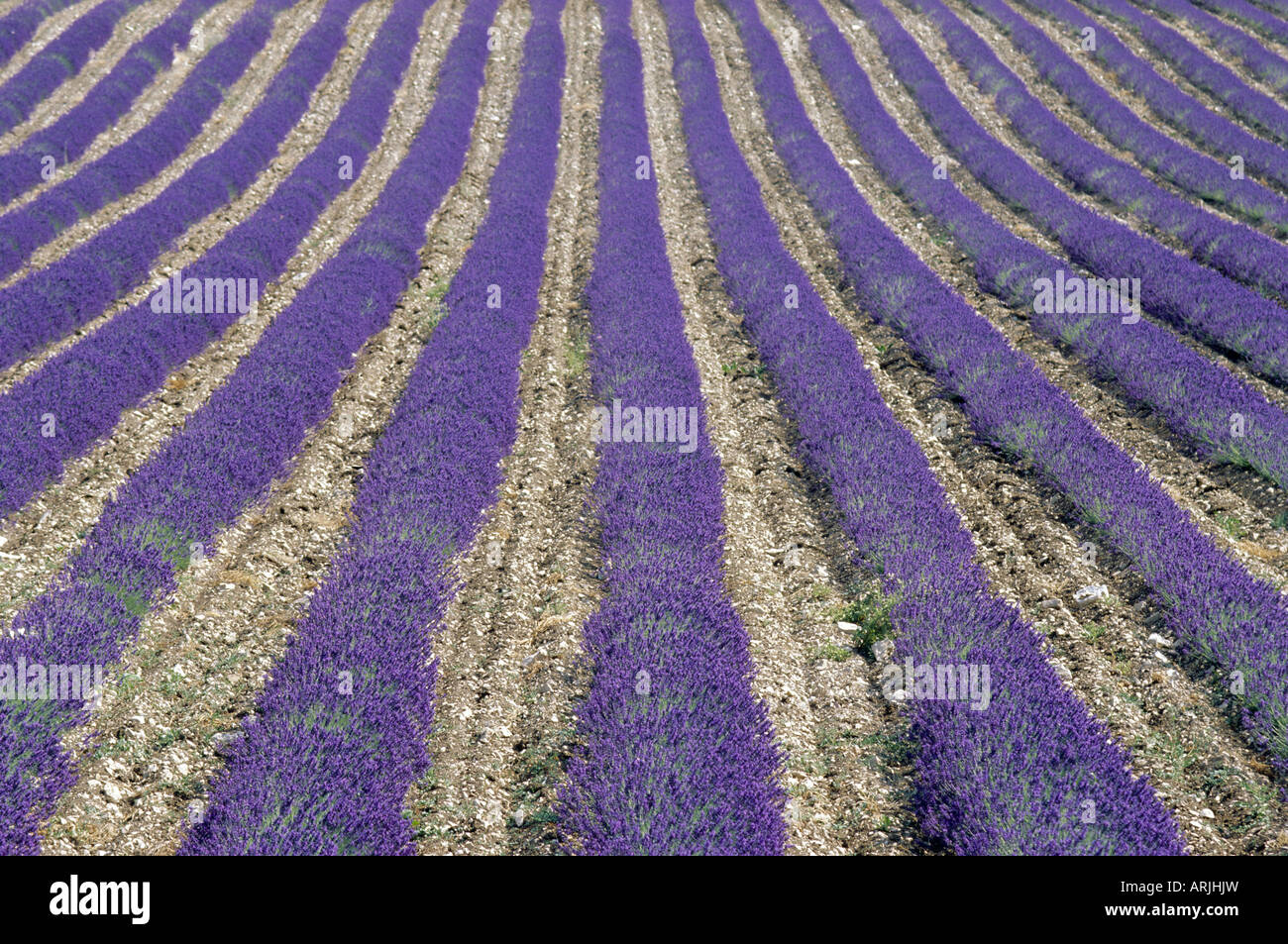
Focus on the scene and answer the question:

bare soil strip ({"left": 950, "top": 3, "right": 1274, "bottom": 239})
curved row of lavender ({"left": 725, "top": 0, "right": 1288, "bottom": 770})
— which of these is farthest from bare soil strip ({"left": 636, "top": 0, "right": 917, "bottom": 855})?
bare soil strip ({"left": 950, "top": 3, "right": 1274, "bottom": 239})

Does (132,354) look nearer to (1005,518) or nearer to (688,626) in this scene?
(688,626)

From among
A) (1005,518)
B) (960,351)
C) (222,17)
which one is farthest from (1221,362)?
(222,17)

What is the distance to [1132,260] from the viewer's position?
11914 mm

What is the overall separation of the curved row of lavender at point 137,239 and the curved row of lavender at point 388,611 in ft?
8.83

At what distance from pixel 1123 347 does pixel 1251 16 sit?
2014 centimetres

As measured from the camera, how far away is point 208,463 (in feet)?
22.5

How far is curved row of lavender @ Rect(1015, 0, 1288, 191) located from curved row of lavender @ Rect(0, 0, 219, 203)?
18380 mm

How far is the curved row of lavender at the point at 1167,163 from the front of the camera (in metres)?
12.7

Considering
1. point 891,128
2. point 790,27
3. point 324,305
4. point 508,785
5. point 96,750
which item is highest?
point 790,27

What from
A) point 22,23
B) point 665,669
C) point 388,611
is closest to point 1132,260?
point 665,669

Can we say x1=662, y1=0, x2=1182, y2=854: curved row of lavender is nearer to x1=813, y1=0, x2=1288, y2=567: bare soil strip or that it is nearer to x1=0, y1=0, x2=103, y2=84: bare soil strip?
x1=813, y1=0, x2=1288, y2=567: bare soil strip

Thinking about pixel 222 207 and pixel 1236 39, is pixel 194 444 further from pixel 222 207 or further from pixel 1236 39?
pixel 1236 39

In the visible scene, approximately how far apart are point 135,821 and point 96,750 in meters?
0.54

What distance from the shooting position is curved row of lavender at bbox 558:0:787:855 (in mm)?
4020
